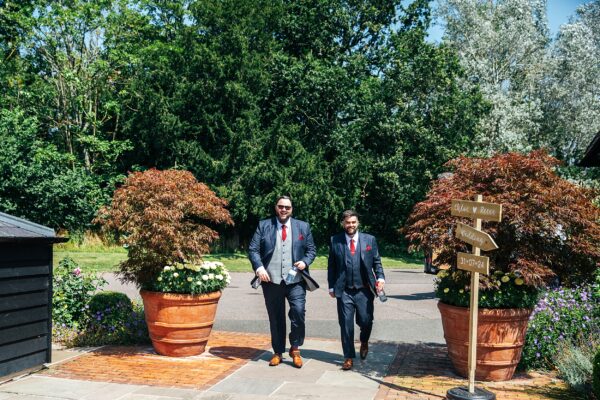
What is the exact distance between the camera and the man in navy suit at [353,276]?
7.49m

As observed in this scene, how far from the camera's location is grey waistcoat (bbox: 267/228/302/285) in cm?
752

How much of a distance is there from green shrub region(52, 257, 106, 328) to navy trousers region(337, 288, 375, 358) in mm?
3983

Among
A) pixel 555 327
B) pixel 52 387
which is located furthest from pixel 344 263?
pixel 52 387

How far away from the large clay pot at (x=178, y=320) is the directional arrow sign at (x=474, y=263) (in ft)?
10.7

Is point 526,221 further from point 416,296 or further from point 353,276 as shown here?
point 416,296

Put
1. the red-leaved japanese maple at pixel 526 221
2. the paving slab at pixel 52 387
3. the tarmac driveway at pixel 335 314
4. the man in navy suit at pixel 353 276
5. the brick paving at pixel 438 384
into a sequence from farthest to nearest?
the tarmac driveway at pixel 335 314 → the man in navy suit at pixel 353 276 → the red-leaved japanese maple at pixel 526 221 → the brick paving at pixel 438 384 → the paving slab at pixel 52 387

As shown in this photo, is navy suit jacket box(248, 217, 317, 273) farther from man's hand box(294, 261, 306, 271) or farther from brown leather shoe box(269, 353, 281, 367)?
brown leather shoe box(269, 353, 281, 367)

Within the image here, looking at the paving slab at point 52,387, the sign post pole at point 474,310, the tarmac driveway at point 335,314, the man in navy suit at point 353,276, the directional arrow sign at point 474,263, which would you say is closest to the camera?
the directional arrow sign at point 474,263

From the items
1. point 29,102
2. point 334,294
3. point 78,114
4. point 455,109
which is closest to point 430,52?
point 455,109

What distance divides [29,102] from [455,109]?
71.9ft

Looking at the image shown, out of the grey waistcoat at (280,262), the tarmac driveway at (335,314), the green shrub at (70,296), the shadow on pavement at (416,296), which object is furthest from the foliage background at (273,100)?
the grey waistcoat at (280,262)

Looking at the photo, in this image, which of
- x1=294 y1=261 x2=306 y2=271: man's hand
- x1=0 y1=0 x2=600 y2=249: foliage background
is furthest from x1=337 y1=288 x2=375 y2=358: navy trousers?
x1=0 y1=0 x2=600 y2=249: foliage background

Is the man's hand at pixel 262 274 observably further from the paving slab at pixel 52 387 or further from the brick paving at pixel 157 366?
the paving slab at pixel 52 387

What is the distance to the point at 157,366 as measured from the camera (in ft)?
24.2
